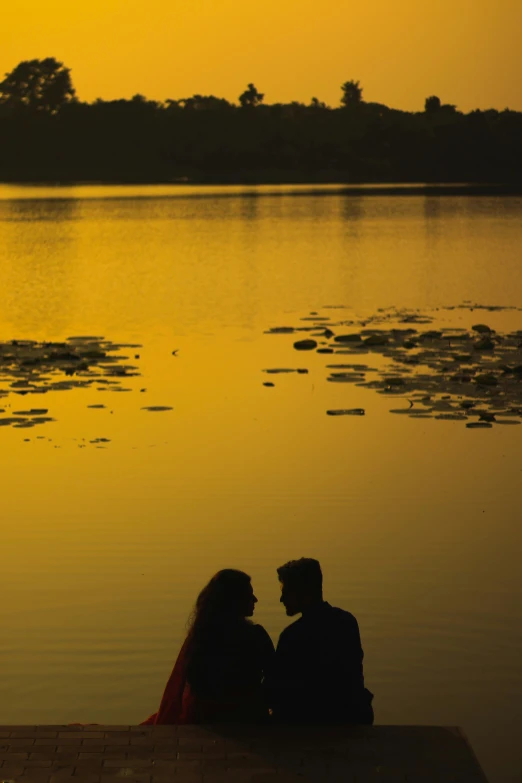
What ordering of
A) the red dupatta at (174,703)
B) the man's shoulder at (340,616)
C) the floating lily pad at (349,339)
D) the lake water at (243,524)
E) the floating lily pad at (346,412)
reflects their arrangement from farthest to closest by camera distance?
the floating lily pad at (349,339), the floating lily pad at (346,412), the lake water at (243,524), the red dupatta at (174,703), the man's shoulder at (340,616)

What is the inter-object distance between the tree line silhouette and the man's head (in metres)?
137

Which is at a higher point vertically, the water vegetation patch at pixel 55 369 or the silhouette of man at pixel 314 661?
the silhouette of man at pixel 314 661

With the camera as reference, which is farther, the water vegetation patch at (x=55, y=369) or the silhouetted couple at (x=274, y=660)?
the water vegetation patch at (x=55, y=369)

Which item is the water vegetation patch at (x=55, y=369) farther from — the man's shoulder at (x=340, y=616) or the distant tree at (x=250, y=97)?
the distant tree at (x=250, y=97)

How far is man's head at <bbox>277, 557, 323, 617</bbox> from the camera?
230 inches

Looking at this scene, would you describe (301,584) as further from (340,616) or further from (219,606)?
(219,606)

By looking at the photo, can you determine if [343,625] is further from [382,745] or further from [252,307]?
[252,307]

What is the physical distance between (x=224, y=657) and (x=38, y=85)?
15285 cm

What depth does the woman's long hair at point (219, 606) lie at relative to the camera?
588cm

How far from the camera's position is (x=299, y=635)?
5.99m

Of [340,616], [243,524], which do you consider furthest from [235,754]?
[243,524]

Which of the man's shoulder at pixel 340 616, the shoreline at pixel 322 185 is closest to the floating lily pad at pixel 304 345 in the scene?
the man's shoulder at pixel 340 616

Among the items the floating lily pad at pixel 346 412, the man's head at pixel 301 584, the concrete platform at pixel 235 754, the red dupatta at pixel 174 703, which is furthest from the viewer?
the floating lily pad at pixel 346 412

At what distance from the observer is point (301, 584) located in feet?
19.2
